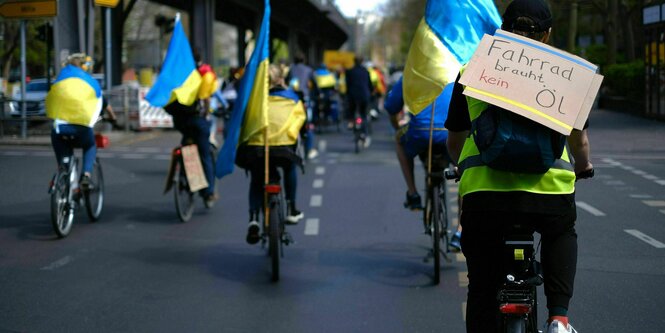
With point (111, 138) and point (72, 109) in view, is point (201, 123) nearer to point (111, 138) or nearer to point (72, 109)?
point (72, 109)

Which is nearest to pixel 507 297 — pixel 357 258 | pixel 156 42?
pixel 357 258

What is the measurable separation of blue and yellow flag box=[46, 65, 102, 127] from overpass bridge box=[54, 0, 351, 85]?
3.07 metres

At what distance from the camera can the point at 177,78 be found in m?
11.3

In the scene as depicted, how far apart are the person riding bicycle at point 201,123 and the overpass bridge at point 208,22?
6.54 ft

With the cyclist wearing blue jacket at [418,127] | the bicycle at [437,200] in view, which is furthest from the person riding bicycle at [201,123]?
the bicycle at [437,200]

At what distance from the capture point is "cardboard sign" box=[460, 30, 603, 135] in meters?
3.97

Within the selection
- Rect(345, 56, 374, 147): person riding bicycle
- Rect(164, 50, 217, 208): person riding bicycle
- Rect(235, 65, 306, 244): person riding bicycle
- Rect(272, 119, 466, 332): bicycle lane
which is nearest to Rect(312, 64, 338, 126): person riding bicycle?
Rect(345, 56, 374, 147): person riding bicycle

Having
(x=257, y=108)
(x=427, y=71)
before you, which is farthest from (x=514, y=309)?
(x=257, y=108)

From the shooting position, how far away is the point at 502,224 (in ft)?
13.4

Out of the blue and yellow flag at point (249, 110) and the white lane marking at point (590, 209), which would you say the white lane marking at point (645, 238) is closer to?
the white lane marking at point (590, 209)

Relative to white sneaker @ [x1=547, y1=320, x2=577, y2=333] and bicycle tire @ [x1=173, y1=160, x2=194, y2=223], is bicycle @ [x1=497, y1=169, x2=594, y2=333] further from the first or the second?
bicycle tire @ [x1=173, y1=160, x2=194, y2=223]

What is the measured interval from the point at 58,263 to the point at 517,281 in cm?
542

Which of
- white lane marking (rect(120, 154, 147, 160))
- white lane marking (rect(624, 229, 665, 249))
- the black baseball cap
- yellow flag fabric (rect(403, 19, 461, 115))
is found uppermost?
the black baseball cap

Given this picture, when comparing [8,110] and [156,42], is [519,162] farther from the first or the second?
[156,42]
